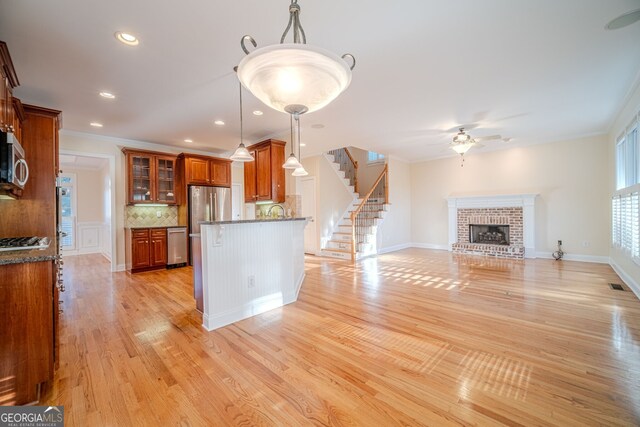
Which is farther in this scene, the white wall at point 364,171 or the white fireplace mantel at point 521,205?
the white wall at point 364,171

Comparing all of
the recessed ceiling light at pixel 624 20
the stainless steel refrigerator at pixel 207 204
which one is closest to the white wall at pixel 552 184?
the recessed ceiling light at pixel 624 20

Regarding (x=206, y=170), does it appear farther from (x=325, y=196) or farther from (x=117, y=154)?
(x=325, y=196)

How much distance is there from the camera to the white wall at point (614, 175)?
12.1 feet

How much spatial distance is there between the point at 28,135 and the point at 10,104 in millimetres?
571

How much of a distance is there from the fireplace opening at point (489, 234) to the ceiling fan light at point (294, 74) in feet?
24.6

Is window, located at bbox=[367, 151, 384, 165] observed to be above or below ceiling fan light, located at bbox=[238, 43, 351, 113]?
above

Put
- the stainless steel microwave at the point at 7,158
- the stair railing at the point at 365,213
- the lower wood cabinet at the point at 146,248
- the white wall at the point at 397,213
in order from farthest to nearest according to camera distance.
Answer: the white wall at the point at 397,213 → the stair railing at the point at 365,213 → the lower wood cabinet at the point at 146,248 → the stainless steel microwave at the point at 7,158

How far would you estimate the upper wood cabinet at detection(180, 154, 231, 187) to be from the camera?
6094 millimetres

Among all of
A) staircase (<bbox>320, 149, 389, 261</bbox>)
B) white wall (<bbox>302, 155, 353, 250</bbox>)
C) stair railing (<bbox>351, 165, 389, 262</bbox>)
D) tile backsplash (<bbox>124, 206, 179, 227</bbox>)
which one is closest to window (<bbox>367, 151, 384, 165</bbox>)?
stair railing (<bbox>351, 165, 389, 262</bbox>)

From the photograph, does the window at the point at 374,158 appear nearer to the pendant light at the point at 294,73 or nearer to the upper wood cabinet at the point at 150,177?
the upper wood cabinet at the point at 150,177

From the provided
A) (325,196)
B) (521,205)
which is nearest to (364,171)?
(325,196)

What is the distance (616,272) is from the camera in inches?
193

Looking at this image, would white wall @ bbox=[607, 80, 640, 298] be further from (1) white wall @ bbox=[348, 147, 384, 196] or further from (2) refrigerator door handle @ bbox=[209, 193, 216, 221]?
(2) refrigerator door handle @ bbox=[209, 193, 216, 221]

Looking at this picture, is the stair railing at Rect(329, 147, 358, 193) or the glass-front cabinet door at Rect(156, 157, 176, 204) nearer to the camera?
the glass-front cabinet door at Rect(156, 157, 176, 204)
